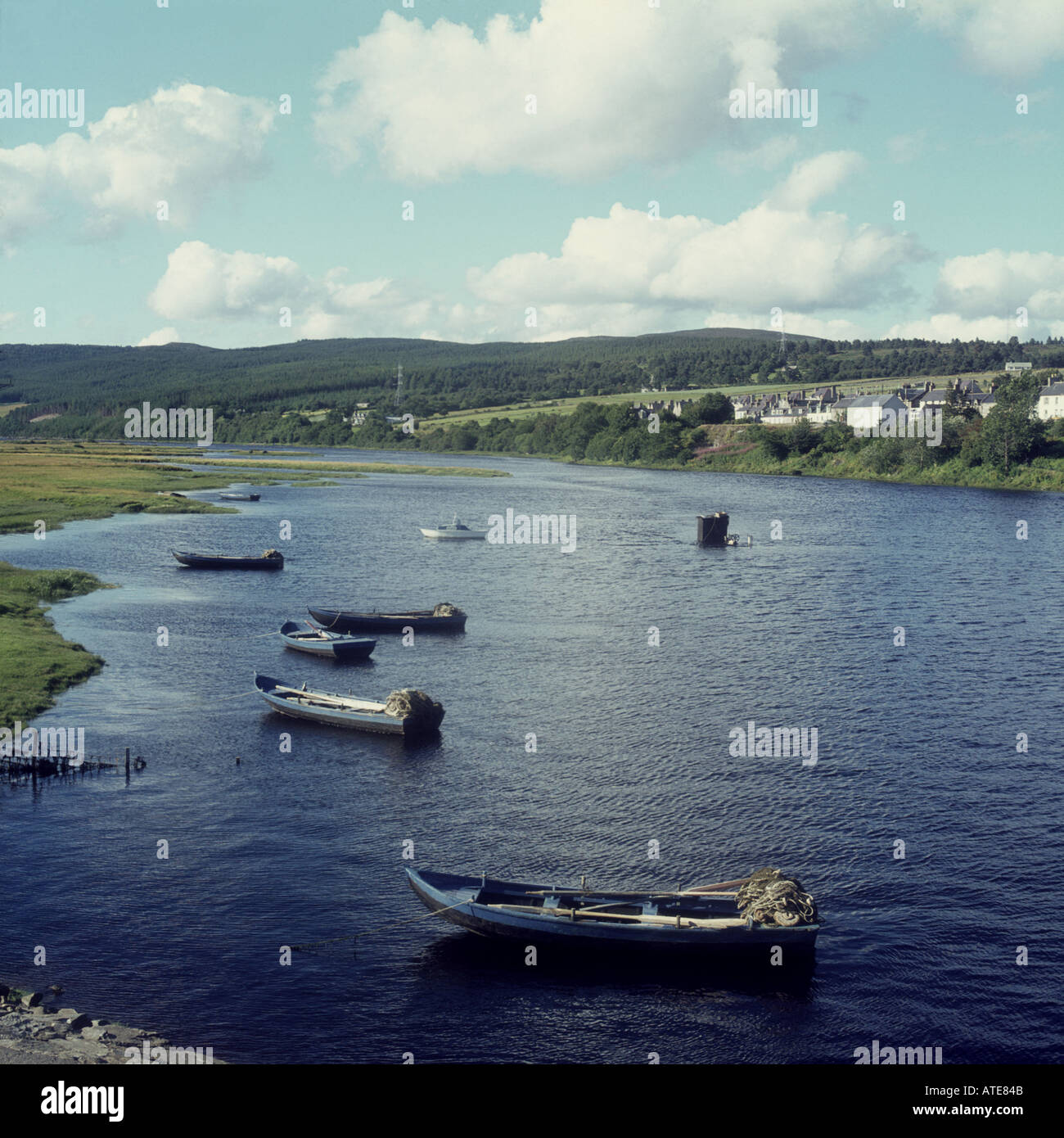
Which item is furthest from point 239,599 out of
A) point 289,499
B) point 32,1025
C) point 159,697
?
point 289,499

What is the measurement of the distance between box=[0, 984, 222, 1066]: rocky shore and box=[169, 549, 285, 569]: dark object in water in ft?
235

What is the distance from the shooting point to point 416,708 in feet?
164

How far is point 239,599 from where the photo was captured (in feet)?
276

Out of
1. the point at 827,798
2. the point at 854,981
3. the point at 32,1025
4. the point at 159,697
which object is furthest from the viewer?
the point at 159,697

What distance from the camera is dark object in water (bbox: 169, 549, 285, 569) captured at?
9725 centimetres

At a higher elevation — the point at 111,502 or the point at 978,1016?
the point at 111,502

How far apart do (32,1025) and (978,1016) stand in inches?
947

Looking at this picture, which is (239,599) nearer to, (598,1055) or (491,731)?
(491,731)

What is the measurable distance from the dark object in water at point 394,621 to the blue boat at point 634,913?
4042 cm
